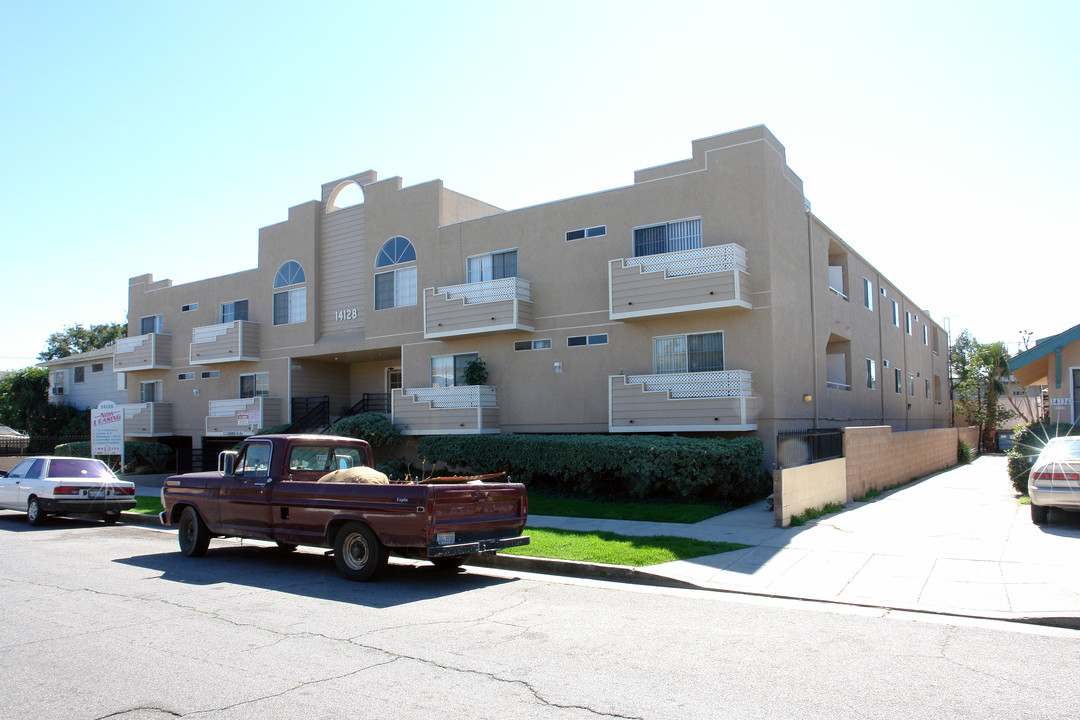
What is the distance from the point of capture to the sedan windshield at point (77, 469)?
17281 millimetres

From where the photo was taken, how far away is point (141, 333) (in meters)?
34.6

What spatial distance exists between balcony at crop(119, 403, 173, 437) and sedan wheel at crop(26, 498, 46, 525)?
1544 cm

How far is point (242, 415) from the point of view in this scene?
26828 mm

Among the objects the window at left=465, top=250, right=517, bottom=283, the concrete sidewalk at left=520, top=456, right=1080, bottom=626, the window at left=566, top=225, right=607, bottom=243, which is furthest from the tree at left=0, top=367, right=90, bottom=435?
the concrete sidewalk at left=520, top=456, right=1080, bottom=626

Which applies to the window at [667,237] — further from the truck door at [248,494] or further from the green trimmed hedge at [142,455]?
the green trimmed hedge at [142,455]

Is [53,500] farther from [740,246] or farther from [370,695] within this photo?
[740,246]

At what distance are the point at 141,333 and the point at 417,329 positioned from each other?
56.2 feet

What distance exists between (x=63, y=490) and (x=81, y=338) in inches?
2360

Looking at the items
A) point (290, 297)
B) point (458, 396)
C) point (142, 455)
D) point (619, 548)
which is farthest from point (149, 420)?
point (619, 548)

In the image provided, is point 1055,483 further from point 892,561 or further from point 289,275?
point 289,275

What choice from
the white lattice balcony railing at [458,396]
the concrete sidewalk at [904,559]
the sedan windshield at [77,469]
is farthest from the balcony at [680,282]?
the sedan windshield at [77,469]

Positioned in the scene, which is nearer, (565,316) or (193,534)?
(193,534)

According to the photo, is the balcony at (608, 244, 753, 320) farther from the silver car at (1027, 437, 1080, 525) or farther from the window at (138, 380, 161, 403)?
the window at (138, 380, 161, 403)

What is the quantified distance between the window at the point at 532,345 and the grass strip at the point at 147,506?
9.89 m
